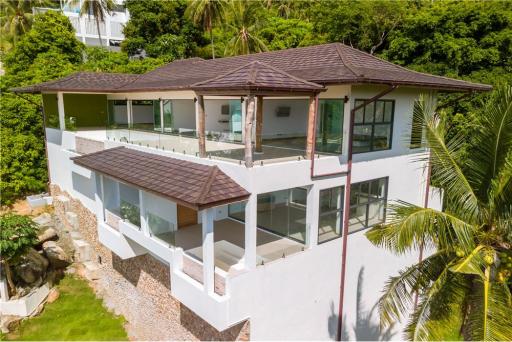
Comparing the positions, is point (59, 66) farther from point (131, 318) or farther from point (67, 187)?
point (131, 318)

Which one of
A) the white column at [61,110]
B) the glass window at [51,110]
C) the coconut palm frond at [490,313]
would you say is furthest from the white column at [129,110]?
the coconut palm frond at [490,313]

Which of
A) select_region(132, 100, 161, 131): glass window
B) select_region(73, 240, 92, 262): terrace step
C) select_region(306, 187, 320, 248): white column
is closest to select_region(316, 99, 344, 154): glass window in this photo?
select_region(306, 187, 320, 248): white column

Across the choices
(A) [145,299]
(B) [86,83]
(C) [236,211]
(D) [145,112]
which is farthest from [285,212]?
(B) [86,83]

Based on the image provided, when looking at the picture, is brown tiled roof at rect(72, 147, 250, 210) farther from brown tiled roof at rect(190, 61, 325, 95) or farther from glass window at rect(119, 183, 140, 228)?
brown tiled roof at rect(190, 61, 325, 95)

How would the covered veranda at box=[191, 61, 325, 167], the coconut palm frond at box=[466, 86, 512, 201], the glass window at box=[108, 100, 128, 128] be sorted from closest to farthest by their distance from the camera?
the coconut palm frond at box=[466, 86, 512, 201] < the covered veranda at box=[191, 61, 325, 167] < the glass window at box=[108, 100, 128, 128]

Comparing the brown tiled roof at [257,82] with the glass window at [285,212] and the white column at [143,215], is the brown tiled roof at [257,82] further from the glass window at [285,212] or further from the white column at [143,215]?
the white column at [143,215]

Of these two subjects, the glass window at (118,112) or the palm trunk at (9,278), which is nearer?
the palm trunk at (9,278)
